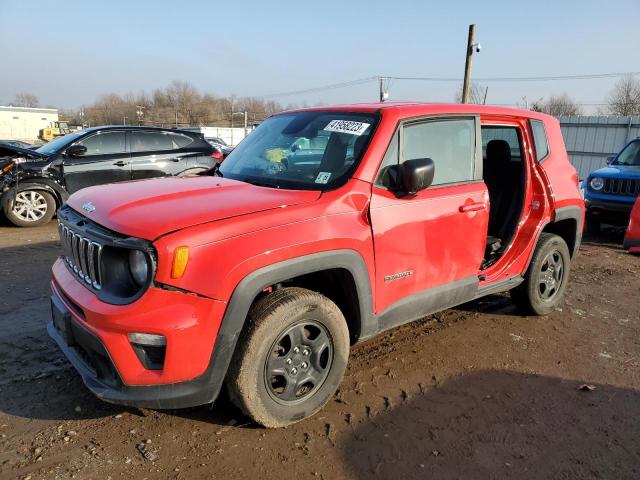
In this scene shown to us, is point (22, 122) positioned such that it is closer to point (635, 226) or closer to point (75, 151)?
point (75, 151)

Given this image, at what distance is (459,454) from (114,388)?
189 centimetres

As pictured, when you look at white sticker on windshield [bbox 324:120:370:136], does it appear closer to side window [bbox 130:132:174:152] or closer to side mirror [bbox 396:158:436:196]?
side mirror [bbox 396:158:436:196]

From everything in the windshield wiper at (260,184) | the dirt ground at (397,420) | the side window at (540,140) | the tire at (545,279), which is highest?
the side window at (540,140)

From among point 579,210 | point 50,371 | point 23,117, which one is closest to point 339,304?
point 50,371

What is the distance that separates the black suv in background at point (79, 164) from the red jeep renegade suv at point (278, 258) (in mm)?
5112

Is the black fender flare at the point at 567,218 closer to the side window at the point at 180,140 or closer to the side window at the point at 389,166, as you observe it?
the side window at the point at 389,166

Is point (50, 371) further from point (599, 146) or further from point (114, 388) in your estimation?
point (599, 146)

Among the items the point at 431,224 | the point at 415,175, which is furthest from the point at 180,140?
the point at 415,175

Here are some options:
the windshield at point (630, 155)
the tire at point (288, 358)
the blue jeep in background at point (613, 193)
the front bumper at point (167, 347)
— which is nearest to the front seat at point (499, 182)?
the tire at point (288, 358)

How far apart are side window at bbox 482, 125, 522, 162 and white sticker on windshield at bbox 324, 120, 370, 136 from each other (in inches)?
59.4

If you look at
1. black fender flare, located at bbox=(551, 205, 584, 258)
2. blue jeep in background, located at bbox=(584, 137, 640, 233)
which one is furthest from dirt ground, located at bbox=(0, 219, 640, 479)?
blue jeep in background, located at bbox=(584, 137, 640, 233)

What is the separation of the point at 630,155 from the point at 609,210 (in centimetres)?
169

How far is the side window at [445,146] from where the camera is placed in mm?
3365

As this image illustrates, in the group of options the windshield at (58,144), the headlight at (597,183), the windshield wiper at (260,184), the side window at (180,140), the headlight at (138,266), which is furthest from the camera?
the side window at (180,140)
